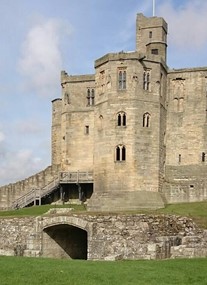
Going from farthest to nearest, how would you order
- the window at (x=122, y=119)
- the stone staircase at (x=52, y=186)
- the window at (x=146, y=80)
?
the stone staircase at (x=52, y=186), the window at (x=146, y=80), the window at (x=122, y=119)

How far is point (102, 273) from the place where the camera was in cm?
2105

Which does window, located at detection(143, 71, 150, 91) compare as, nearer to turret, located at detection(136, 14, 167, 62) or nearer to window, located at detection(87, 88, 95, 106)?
turret, located at detection(136, 14, 167, 62)

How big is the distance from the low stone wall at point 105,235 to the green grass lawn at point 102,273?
15.5 ft

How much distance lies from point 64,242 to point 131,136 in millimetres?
14327

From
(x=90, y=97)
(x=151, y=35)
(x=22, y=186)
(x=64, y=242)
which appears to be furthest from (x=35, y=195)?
(x=151, y=35)

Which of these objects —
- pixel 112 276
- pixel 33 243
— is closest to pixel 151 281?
pixel 112 276

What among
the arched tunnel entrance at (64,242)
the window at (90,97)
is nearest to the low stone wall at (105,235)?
the arched tunnel entrance at (64,242)

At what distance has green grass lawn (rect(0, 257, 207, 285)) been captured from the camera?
64.7 feet

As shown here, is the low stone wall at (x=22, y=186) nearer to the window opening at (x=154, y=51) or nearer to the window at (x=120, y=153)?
the window at (x=120, y=153)

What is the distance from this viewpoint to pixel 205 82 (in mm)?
54812

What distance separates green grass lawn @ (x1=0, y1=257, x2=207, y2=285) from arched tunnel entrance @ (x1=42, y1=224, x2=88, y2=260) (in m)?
11.4

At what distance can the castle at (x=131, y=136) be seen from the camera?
49781mm

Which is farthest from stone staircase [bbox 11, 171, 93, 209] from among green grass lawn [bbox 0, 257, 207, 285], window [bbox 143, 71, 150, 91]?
green grass lawn [bbox 0, 257, 207, 285]

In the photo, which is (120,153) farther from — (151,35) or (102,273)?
(102,273)
